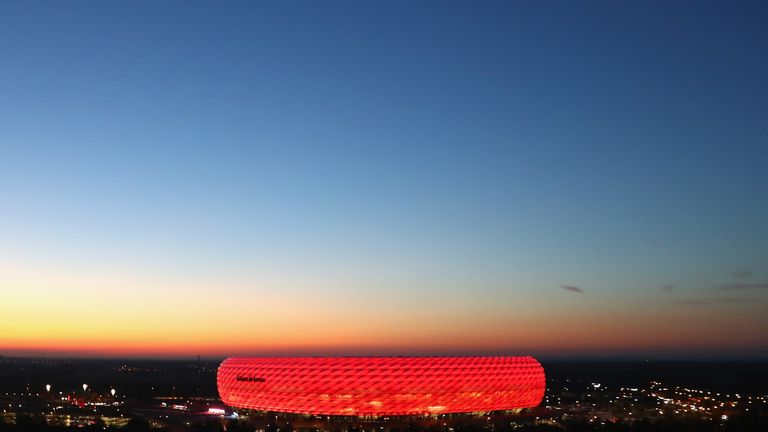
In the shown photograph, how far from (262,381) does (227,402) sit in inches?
523

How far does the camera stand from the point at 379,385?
9825 cm

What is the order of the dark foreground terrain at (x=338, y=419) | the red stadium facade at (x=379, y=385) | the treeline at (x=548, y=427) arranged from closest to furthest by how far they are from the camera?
the treeline at (x=548, y=427) < the dark foreground terrain at (x=338, y=419) < the red stadium facade at (x=379, y=385)

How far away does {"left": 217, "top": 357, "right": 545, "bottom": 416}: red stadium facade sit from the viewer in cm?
9831

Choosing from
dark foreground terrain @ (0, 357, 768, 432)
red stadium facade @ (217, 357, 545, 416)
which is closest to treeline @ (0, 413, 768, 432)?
dark foreground terrain @ (0, 357, 768, 432)

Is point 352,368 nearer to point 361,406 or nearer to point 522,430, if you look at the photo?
point 361,406

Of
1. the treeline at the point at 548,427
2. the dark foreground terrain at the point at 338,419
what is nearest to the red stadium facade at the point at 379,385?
the dark foreground terrain at the point at 338,419

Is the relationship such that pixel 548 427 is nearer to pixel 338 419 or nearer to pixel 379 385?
pixel 379 385

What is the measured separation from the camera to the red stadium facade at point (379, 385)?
Result: 98312mm

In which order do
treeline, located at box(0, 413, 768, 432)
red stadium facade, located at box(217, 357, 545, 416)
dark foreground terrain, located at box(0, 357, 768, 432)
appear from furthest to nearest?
red stadium facade, located at box(217, 357, 545, 416), dark foreground terrain, located at box(0, 357, 768, 432), treeline, located at box(0, 413, 768, 432)

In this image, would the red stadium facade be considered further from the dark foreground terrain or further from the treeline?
the treeline

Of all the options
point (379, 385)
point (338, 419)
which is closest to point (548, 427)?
point (379, 385)

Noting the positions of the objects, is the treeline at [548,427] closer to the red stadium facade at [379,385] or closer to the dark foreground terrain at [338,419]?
the dark foreground terrain at [338,419]

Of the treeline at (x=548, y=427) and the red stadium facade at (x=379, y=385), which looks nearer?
the treeline at (x=548, y=427)

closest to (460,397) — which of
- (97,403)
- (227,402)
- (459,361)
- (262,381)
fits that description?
(459,361)
